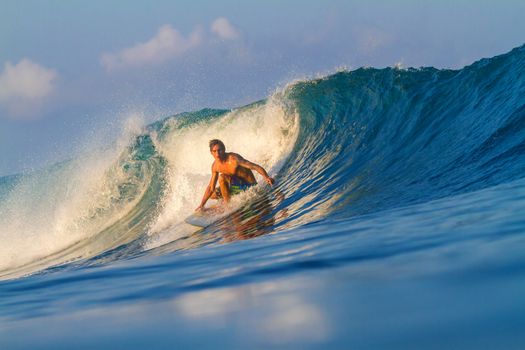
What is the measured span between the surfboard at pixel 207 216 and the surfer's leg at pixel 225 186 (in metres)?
0.23

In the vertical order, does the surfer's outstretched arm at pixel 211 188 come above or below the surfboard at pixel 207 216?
above

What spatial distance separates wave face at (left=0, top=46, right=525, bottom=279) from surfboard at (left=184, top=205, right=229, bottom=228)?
0.73 ft

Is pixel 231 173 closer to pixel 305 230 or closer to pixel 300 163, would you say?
pixel 300 163

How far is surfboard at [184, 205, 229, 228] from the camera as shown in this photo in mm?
9039

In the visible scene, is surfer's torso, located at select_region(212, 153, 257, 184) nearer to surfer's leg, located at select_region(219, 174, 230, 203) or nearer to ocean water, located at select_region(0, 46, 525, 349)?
surfer's leg, located at select_region(219, 174, 230, 203)

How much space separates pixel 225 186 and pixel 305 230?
528 centimetres

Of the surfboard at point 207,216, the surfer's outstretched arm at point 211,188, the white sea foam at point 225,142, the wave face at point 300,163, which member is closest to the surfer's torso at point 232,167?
the surfer's outstretched arm at point 211,188

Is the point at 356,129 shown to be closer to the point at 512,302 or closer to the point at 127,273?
the point at 127,273

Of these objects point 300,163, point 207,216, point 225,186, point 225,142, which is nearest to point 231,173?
point 225,186

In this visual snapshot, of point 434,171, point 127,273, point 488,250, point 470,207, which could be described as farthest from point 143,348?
point 434,171

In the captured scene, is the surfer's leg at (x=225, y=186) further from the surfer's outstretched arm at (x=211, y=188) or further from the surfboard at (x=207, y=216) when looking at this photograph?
the surfboard at (x=207, y=216)

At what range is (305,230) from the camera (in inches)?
189

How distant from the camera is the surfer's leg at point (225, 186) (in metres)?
9.91

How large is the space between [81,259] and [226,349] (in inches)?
359
